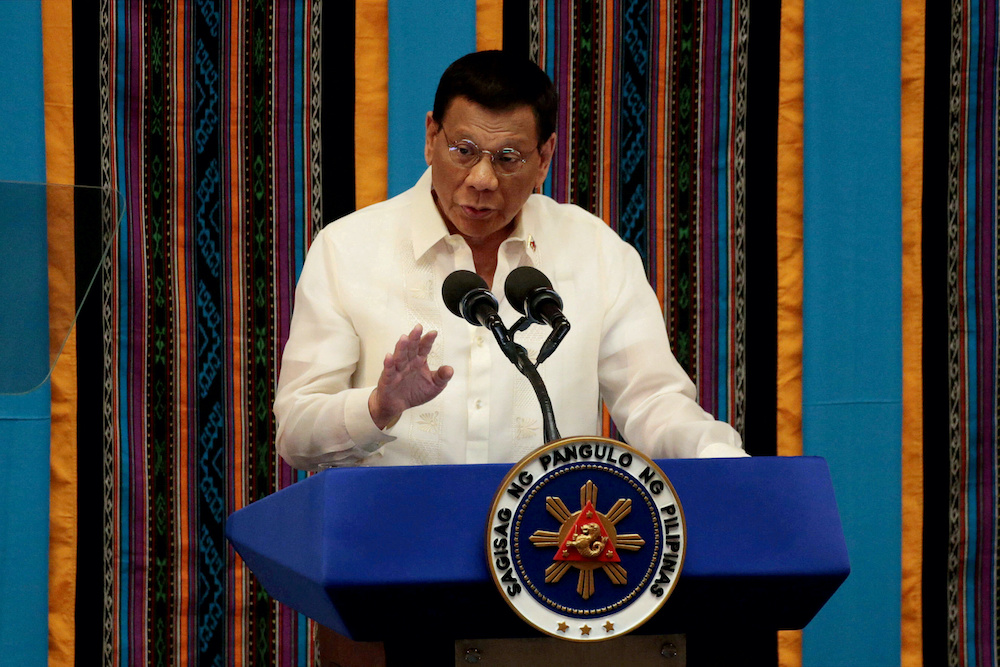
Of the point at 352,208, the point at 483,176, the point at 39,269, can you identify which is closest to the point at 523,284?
the point at 483,176

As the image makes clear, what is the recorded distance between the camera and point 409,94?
112 inches

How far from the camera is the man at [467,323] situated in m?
1.85

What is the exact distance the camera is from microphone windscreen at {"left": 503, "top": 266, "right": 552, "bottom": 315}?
139 cm

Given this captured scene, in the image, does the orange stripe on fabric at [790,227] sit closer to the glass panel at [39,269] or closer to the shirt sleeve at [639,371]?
the shirt sleeve at [639,371]

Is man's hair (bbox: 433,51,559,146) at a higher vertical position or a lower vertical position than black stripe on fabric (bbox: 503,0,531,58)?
lower

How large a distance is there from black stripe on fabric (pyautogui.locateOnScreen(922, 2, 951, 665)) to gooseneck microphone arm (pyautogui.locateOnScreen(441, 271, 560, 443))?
193cm

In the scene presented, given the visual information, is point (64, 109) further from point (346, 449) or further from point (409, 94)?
point (346, 449)

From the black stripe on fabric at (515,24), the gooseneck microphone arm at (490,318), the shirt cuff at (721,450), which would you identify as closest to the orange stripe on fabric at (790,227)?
the black stripe on fabric at (515,24)

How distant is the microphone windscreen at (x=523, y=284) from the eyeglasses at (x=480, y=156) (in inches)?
19.2

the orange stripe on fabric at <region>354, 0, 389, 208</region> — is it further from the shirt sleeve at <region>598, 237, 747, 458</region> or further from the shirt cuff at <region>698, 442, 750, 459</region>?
the shirt cuff at <region>698, 442, 750, 459</region>

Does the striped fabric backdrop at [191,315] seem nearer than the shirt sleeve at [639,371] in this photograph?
No

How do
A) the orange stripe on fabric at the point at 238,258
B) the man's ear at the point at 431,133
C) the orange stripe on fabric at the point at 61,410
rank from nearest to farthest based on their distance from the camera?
the man's ear at the point at 431,133, the orange stripe on fabric at the point at 61,410, the orange stripe on fabric at the point at 238,258

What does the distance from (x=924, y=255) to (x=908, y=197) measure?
16 centimetres

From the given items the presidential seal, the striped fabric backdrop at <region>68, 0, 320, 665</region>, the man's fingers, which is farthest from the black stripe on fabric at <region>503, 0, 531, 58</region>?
the presidential seal
